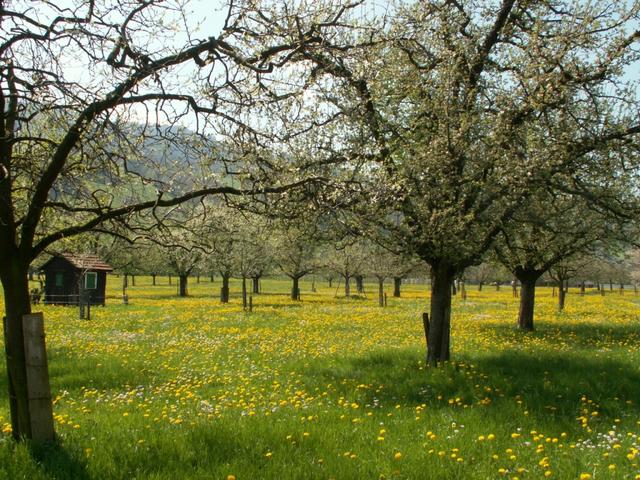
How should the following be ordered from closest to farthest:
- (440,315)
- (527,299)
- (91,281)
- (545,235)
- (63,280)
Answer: (440,315) < (545,235) < (527,299) < (91,281) < (63,280)

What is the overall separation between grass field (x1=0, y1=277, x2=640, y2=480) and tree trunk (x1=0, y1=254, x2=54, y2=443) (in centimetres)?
38

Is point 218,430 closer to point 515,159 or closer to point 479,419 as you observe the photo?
point 479,419

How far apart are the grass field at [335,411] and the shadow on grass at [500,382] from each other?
0.04 m

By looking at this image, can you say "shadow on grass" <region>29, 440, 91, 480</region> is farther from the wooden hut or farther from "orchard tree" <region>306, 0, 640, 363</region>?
the wooden hut

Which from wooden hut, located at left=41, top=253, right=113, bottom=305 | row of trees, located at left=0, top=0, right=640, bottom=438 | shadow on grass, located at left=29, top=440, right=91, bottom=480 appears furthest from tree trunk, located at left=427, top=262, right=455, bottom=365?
wooden hut, located at left=41, top=253, right=113, bottom=305

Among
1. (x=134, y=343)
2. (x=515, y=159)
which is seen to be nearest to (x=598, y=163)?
(x=515, y=159)

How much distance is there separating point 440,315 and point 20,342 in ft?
30.2

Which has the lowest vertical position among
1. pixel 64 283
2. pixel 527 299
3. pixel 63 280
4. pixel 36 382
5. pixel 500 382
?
pixel 500 382

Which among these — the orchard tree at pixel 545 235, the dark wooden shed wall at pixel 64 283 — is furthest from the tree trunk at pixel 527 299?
the dark wooden shed wall at pixel 64 283

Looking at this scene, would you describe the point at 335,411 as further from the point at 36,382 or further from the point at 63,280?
the point at 63,280

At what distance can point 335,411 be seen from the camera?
A: 345 inches

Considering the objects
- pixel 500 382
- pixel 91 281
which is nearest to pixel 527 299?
pixel 500 382

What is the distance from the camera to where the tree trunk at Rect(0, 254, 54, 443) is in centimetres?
667

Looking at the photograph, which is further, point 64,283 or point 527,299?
point 64,283
